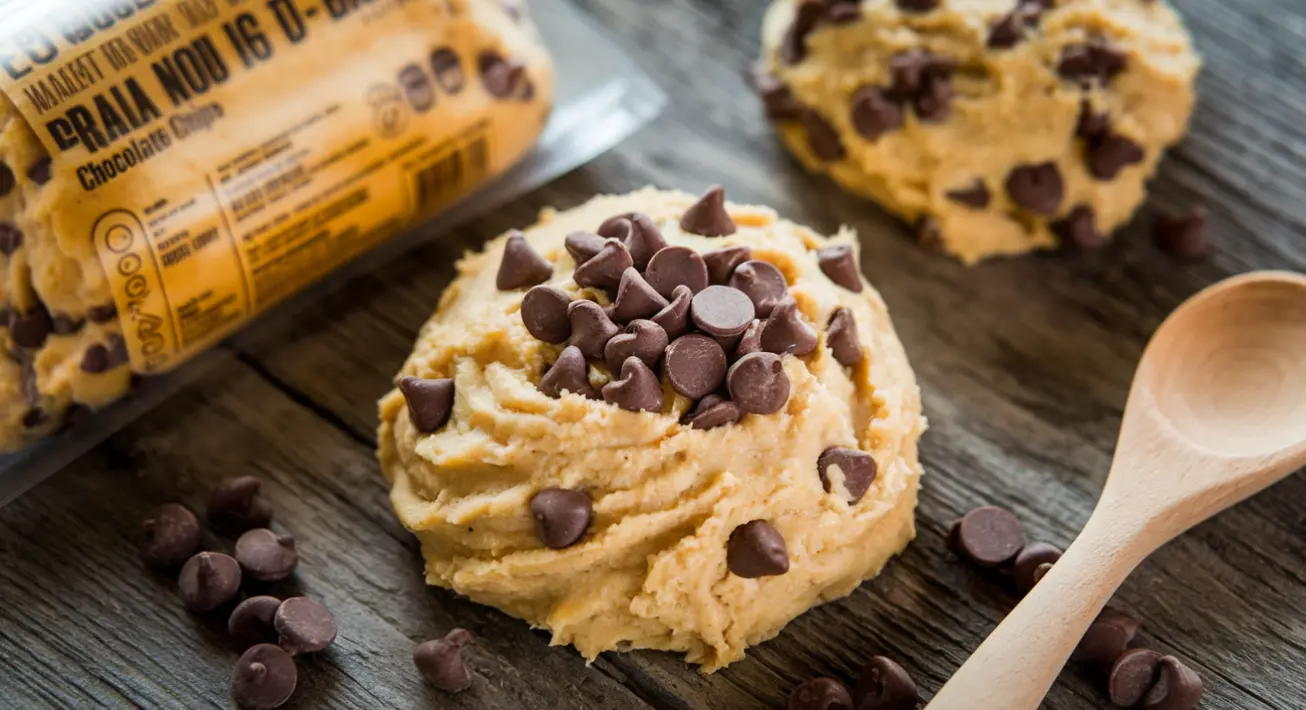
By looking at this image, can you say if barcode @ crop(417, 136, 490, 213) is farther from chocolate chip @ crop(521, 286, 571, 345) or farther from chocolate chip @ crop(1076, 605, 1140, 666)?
chocolate chip @ crop(1076, 605, 1140, 666)

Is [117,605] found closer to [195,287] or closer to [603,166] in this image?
[195,287]

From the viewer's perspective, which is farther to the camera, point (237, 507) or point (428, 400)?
point (237, 507)

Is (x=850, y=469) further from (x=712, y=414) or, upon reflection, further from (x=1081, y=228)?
(x=1081, y=228)

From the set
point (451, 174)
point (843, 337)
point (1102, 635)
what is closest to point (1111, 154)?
point (843, 337)

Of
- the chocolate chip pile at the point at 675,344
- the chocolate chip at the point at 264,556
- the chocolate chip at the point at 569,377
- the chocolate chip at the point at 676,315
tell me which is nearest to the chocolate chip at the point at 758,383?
the chocolate chip pile at the point at 675,344

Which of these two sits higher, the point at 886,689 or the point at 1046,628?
the point at 1046,628
